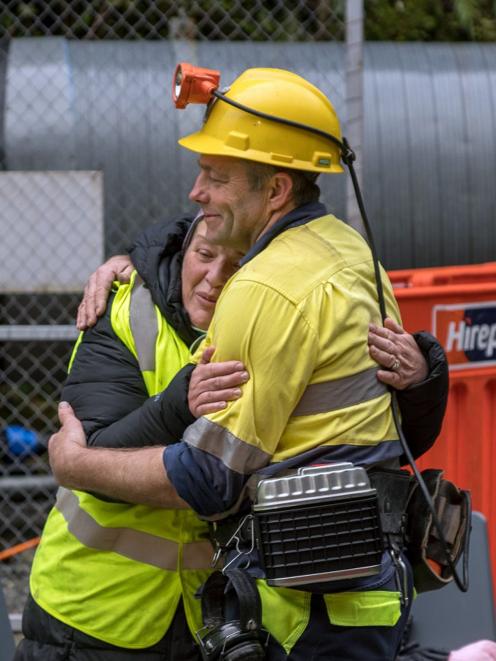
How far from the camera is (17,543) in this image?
5973mm

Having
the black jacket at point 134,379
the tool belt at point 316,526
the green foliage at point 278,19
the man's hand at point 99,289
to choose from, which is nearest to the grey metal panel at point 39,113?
the green foliage at point 278,19

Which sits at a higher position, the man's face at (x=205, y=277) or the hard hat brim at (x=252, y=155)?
the hard hat brim at (x=252, y=155)

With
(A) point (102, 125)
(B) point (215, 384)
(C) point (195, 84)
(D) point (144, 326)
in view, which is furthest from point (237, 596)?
(A) point (102, 125)

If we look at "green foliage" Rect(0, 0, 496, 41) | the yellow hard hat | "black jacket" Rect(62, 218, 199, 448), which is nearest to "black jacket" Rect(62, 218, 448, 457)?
"black jacket" Rect(62, 218, 199, 448)

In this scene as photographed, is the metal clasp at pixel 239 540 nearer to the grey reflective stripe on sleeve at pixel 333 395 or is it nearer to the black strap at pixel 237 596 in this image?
the black strap at pixel 237 596

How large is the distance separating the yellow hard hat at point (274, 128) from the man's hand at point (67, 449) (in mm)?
702

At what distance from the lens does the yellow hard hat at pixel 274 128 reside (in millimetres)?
2426

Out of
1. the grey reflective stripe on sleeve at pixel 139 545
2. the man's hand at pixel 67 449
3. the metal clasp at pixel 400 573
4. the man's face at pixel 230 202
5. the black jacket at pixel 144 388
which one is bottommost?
the grey reflective stripe on sleeve at pixel 139 545

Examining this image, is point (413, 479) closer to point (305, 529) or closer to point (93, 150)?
point (305, 529)

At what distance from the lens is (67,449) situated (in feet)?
8.48

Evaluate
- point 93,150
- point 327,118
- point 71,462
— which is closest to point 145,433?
point 71,462

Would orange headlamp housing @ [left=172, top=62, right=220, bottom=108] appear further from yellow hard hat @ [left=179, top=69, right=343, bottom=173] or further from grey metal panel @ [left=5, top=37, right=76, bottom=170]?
grey metal panel @ [left=5, top=37, right=76, bottom=170]

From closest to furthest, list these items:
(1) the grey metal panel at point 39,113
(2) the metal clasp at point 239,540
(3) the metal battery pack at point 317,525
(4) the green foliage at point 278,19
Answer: (3) the metal battery pack at point 317,525 < (2) the metal clasp at point 239,540 < (1) the grey metal panel at point 39,113 < (4) the green foliage at point 278,19

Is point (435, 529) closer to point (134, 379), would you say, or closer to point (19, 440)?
point (134, 379)
